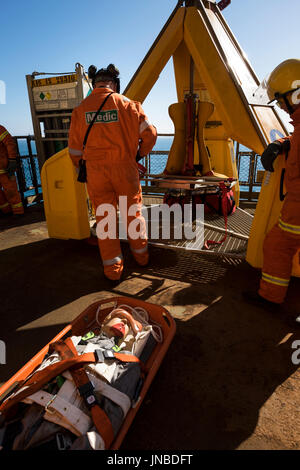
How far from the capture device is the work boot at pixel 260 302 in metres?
2.28

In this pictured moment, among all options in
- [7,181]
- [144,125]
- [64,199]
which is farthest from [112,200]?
[7,181]

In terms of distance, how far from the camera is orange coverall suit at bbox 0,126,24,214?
4684 mm

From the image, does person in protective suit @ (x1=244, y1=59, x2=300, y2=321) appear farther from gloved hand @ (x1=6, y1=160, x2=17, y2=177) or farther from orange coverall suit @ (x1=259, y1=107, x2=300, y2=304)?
gloved hand @ (x1=6, y1=160, x2=17, y2=177)

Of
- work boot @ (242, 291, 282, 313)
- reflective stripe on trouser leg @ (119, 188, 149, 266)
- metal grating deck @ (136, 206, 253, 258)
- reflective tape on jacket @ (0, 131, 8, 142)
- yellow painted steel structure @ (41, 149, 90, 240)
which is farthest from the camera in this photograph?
reflective tape on jacket @ (0, 131, 8, 142)

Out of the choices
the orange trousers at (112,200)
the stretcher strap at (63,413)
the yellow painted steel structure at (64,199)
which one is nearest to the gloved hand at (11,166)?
the yellow painted steel structure at (64,199)

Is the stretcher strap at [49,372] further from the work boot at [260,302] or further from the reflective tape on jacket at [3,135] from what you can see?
the reflective tape on jacket at [3,135]

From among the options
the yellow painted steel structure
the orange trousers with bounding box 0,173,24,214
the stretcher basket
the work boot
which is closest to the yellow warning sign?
the orange trousers with bounding box 0,173,24,214

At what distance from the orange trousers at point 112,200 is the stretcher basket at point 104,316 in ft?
2.74

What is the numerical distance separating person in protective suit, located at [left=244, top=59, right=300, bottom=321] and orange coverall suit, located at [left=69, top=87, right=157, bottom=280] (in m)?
1.15

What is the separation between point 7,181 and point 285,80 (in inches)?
183

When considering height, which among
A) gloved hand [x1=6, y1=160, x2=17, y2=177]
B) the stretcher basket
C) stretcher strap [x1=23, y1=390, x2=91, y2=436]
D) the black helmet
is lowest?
the stretcher basket

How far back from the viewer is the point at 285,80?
205 cm

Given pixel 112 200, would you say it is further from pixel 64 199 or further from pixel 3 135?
pixel 3 135
